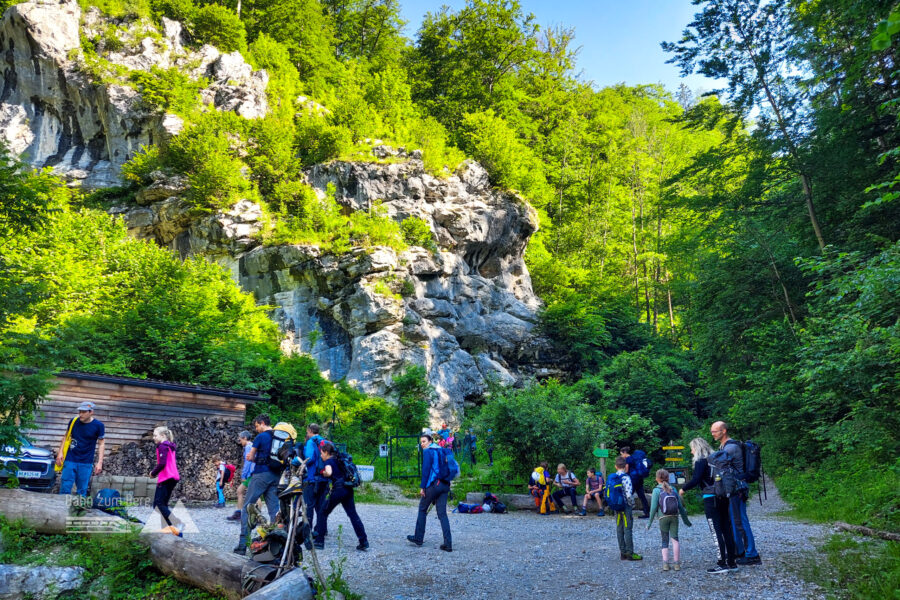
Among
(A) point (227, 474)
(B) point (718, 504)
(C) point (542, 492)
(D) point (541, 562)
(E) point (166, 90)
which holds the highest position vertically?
→ (E) point (166, 90)

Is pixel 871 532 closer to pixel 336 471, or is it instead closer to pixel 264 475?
pixel 336 471

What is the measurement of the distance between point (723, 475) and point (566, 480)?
836 centimetres

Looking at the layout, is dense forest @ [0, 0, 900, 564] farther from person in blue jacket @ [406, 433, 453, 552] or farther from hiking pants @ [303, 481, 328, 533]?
person in blue jacket @ [406, 433, 453, 552]

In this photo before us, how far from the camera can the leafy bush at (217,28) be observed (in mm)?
31781

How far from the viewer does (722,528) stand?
665 cm

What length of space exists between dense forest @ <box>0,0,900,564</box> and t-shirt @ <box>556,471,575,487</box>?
143cm

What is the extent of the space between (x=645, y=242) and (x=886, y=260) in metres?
32.9

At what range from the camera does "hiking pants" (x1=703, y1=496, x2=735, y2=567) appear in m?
6.61

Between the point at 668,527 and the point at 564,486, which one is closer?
the point at 668,527

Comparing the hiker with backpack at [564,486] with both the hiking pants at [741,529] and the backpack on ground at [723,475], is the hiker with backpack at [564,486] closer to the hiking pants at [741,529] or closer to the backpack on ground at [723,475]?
the hiking pants at [741,529]

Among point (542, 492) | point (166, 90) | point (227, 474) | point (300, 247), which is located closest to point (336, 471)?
point (227, 474)

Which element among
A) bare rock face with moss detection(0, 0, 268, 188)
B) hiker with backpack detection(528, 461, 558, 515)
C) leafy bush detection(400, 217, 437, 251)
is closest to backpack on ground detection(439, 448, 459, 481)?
hiker with backpack detection(528, 461, 558, 515)

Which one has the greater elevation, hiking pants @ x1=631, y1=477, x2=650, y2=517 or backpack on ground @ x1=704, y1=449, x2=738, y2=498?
backpack on ground @ x1=704, y1=449, x2=738, y2=498

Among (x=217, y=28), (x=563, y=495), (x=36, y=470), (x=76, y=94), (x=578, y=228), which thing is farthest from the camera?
(x=578, y=228)
